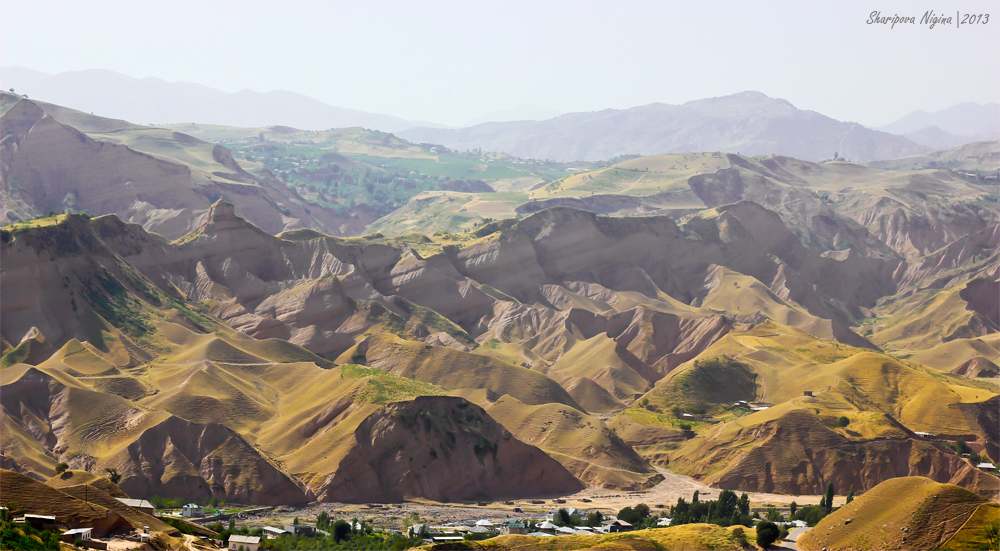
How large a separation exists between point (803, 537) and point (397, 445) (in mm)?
38803

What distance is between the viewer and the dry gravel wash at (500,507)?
8544 cm

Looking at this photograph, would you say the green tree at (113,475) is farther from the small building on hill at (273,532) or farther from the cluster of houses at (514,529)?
the cluster of houses at (514,529)

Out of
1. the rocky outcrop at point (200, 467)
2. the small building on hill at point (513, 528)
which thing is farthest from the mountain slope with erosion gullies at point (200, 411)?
the small building on hill at point (513, 528)

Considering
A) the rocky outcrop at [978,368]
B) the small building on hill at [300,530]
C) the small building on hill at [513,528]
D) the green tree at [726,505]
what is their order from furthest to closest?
1. the rocky outcrop at [978,368]
2. the green tree at [726,505]
3. the small building on hill at [513,528]
4. the small building on hill at [300,530]

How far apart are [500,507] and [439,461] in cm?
675

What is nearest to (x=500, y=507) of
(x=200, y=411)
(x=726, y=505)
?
(x=726, y=505)

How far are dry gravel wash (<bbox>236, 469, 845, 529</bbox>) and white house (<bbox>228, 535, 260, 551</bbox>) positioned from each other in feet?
46.3

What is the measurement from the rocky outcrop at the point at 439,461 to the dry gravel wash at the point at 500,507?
2.12m

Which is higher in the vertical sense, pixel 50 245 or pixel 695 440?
pixel 50 245

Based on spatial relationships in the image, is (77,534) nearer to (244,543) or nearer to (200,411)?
(244,543)

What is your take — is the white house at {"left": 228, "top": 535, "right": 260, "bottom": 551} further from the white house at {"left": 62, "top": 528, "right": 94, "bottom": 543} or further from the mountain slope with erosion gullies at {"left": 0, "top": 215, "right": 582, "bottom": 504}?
the mountain slope with erosion gullies at {"left": 0, "top": 215, "right": 582, "bottom": 504}

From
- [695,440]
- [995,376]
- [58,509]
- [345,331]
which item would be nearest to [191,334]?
[345,331]

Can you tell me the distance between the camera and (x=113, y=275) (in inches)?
4889

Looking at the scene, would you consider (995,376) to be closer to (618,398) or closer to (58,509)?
(618,398)
